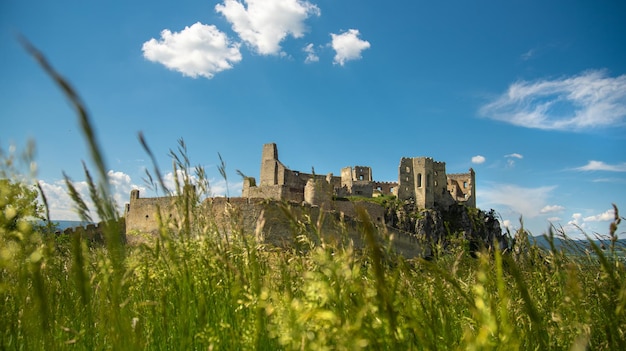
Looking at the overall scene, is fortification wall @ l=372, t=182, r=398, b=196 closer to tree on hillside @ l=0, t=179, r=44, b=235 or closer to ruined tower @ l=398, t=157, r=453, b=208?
ruined tower @ l=398, t=157, r=453, b=208

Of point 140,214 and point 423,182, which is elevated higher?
point 423,182

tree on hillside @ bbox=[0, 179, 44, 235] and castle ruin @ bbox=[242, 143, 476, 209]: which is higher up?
castle ruin @ bbox=[242, 143, 476, 209]

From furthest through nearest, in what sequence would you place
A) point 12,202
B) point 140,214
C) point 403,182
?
point 403,182 → point 140,214 → point 12,202

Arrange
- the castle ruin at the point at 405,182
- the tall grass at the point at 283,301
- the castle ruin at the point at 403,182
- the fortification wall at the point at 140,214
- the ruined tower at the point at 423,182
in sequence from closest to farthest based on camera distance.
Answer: the tall grass at the point at 283,301
the fortification wall at the point at 140,214
the castle ruin at the point at 403,182
the castle ruin at the point at 405,182
the ruined tower at the point at 423,182


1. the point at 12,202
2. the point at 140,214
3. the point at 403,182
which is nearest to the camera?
the point at 12,202

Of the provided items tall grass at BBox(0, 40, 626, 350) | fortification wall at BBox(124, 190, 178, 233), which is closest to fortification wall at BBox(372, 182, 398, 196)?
fortification wall at BBox(124, 190, 178, 233)

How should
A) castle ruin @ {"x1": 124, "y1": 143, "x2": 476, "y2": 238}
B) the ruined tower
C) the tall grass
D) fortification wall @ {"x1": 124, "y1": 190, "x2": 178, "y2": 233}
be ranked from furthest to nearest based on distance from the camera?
the ruined tower → castle ruin @ {"x1": 124, "y1": 143, "x2": 476, "y2": 238} → fortification wall @ {"x1": 124, "y1": 190, "x2": 178, "y2": 233} → the tall grass

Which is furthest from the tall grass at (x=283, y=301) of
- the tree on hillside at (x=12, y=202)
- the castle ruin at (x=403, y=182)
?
the castle ruin at (x=403, y=182)

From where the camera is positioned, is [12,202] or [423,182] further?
[423,182]

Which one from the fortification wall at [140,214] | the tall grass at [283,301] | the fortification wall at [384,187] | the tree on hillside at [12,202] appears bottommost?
the tall grass at [283,301]

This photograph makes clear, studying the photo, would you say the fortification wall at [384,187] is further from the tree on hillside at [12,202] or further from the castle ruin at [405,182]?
the tree on hillside at [12,202]

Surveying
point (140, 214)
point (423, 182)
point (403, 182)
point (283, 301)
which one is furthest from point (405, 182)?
point (283, 301)

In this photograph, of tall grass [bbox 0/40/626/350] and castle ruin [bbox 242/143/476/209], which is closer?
tall grass [bbox 0/40/626/350]

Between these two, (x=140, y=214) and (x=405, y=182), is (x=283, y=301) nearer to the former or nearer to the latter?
(x=140, y=214)
